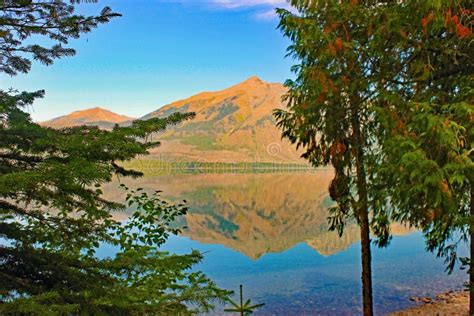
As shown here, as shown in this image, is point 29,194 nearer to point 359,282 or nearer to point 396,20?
point 396,20

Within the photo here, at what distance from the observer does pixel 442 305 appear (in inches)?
557

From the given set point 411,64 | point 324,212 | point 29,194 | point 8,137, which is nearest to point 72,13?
point 8,137

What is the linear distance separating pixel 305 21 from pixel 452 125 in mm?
3963

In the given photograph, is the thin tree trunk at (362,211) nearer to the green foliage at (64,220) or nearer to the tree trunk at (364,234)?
the tree trunk at (364,234)

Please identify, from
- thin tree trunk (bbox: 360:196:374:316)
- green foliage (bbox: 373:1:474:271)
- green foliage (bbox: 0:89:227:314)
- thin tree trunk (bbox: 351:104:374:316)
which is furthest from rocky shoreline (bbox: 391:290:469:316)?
green foliage (bbox: 0:89:227:314)

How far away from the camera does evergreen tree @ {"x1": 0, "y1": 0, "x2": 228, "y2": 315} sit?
339 cm

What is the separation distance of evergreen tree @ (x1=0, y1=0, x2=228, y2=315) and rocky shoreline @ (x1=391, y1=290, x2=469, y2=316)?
11355 mm

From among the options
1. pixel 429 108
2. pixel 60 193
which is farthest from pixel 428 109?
pixel 60 193

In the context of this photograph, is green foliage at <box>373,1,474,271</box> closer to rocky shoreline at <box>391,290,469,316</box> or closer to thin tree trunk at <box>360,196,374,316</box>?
thin tree trunk at <box>360,196,374,316</box>

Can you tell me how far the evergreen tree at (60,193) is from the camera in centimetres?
339

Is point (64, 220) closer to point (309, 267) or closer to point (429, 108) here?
point (429, 108)

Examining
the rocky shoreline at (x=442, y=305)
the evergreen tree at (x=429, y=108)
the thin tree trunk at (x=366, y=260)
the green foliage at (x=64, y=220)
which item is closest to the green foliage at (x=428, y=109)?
the evergreen tree at (x=429, y=108)

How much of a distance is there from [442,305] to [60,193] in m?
14.5

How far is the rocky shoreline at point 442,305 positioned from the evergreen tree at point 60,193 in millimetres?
11355
